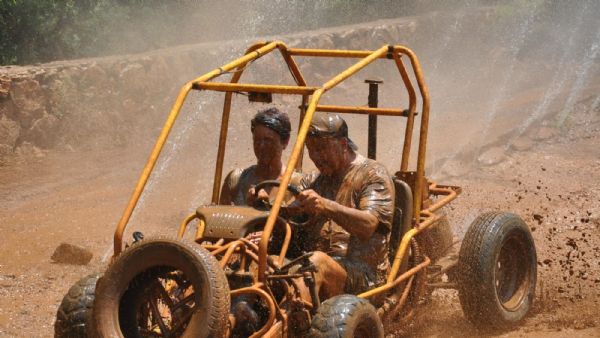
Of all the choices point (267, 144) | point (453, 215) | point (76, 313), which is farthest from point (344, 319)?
point (453, 215)

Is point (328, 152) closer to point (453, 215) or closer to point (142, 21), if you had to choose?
point (453, 215)

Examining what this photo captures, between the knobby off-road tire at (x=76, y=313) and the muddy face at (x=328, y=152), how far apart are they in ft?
4.60

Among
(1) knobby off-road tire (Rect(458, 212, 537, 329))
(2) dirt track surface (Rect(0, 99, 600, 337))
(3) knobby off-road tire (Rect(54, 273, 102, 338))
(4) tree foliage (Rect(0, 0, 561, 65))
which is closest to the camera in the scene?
(3) knobby off-road tire (Rect(54, 273, 102, 338))

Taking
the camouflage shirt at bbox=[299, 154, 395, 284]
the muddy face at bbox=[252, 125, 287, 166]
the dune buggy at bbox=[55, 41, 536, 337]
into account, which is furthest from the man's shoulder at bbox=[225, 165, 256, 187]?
the camouflage shirt at bbox=[299, 154, 395, 284]

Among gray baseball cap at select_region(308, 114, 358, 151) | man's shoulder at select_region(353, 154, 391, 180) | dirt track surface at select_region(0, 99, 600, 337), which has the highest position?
gray baseball cap at select_region(308, 114, 358, 151)

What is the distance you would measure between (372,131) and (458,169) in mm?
4888

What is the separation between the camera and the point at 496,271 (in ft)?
20.3

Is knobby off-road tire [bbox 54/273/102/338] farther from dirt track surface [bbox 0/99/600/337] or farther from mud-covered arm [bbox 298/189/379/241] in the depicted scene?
dirt track surface [bbox 0/99/600/337]

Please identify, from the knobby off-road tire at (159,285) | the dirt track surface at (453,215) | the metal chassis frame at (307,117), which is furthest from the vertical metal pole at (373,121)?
the knobby off-road tire at (159,285)

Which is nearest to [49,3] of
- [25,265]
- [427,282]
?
[25,265]

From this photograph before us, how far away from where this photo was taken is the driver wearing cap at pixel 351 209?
16.5 ft

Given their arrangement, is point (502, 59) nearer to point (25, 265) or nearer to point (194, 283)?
point (25, 265)

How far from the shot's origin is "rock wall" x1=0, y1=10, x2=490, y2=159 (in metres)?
10.8

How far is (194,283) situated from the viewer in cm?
405
